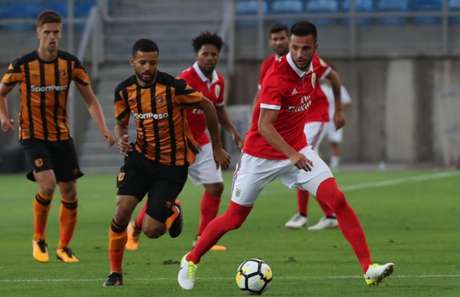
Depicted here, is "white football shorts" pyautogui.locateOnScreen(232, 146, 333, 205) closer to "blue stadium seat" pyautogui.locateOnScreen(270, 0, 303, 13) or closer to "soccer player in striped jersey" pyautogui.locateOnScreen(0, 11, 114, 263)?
"soccer player in striped jersey" pyautogui.locateOnScreen(0, 11, 114, 263)

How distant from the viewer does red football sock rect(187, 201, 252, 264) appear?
941 centimetres

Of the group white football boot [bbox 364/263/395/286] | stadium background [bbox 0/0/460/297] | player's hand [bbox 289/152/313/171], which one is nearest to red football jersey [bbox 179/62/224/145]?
player's hand [bbox 289/152/313/171]

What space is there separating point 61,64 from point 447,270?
374 centimetres

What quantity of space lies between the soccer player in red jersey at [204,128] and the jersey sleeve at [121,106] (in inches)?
89.6

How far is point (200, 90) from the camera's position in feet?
40.2

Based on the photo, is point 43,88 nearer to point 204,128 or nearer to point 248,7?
point 204,128

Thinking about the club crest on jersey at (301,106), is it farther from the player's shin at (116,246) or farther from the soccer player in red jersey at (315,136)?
the soccer player in red jersey at (315,136)

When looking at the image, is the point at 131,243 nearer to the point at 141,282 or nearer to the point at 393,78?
the point at 141,282

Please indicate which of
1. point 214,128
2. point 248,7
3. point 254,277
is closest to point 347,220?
point 254,277

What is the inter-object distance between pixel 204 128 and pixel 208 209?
79 centimetres

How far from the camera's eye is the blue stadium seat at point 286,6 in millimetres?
28734

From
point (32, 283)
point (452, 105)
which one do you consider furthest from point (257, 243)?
point (452, 105)

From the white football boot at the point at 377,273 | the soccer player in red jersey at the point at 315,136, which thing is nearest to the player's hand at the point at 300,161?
the white football boot at the point at 377,273

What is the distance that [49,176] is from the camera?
11.3m
